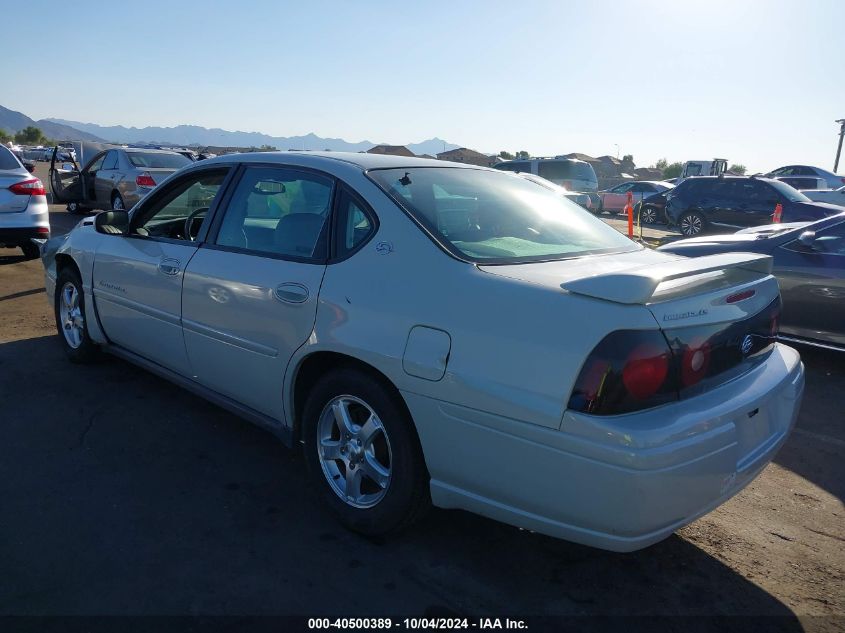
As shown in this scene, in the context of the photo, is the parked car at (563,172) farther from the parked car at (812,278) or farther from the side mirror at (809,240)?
the side mirror at (809,240)

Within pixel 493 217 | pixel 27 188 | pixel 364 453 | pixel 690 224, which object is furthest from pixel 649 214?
pixel 364 453

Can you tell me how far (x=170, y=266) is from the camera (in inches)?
154

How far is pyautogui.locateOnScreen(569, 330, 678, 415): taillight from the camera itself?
7.41ft

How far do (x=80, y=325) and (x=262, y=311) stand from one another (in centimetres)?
250

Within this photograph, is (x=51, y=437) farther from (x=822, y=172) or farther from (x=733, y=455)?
(x=822, y=172)

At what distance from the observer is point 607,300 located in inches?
91.9

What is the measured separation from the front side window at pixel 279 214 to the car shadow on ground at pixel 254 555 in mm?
1202

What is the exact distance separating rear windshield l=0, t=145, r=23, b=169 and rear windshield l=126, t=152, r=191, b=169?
4.30m

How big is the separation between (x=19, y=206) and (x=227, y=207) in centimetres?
632

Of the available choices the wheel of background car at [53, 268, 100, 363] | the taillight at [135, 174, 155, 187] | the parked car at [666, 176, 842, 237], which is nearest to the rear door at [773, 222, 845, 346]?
the wheel of background car at [53, 268, 100, 363]

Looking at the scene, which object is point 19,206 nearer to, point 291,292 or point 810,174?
point 291,292

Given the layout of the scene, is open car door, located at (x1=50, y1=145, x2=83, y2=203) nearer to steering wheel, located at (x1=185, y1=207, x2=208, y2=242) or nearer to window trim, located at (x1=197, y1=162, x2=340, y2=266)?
steering wheel, located at (x1=185, y1=207, x2=208, y2=242)

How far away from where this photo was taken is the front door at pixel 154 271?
3.94 meters

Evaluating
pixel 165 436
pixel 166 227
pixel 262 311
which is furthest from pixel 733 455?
pixel 166 227
